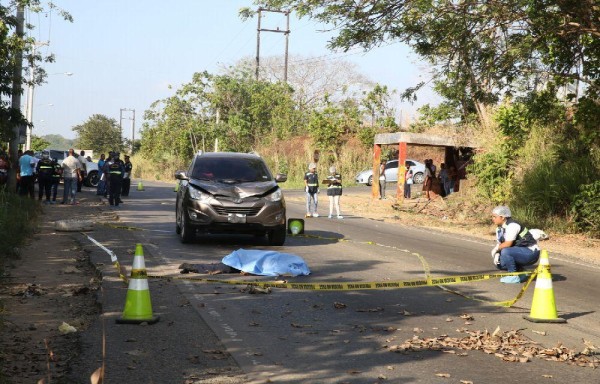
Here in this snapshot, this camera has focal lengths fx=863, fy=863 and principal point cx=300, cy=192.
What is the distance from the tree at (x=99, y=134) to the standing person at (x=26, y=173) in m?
84.8

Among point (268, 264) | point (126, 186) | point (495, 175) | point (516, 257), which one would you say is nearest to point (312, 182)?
point (495, 175)

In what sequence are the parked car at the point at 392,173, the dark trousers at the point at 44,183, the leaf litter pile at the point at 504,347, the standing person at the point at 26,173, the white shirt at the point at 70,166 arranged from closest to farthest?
the leaf litter pile at the point at 504,347 → the standing person at the point at 26,173 → the white shirt at the point at 70,166 → the dark trousers at the point at 44,183 → the parked car at the point at 392,173

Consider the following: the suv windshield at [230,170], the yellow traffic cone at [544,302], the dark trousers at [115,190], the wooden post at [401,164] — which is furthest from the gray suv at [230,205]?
the wooden post at [401,164]

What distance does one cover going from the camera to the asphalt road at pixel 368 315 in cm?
704

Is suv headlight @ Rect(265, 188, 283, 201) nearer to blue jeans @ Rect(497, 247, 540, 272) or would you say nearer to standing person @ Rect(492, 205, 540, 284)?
standing person @ Rect(492, 205, 540, 284)

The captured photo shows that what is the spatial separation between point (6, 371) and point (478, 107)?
3121 cm

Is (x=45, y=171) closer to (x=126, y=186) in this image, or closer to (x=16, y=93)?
(x=16, y=93)

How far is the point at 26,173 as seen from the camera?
2834 centimetres

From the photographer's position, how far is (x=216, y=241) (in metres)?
17.7

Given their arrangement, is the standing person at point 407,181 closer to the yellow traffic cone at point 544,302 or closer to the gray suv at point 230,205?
the gray suv at point 230,205

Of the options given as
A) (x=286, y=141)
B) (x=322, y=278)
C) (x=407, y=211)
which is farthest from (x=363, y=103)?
(x=322, y=278)

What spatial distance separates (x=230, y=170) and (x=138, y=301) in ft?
29.2

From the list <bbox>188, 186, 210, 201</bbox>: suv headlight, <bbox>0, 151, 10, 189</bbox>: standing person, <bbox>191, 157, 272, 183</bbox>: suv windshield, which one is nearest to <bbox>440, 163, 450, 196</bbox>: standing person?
<bbox>0, 151, 10, 189</bbox>: standing person

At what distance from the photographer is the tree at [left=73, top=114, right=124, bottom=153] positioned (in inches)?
4478
